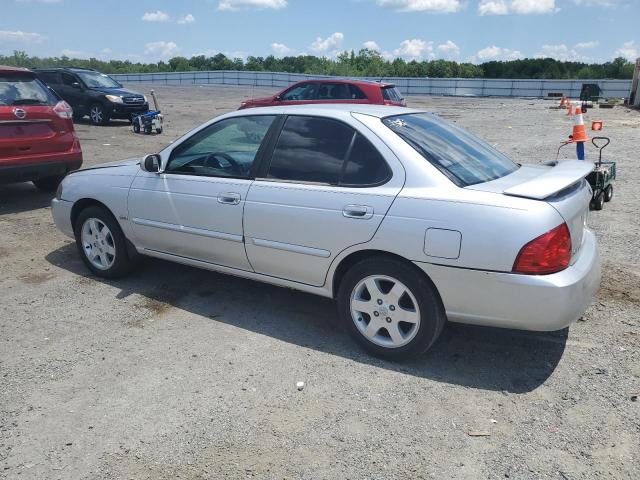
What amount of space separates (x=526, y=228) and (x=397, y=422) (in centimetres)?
132

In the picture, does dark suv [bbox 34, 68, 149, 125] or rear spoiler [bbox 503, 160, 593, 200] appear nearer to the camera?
rear spoiler [bbox 503, 160, 593, 200]

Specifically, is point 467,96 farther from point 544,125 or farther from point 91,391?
point 91,391

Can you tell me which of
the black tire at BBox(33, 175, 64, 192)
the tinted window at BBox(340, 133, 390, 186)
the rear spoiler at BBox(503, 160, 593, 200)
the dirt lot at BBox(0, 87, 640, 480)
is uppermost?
the tinted window at BBox(340, 133, 390, 186)

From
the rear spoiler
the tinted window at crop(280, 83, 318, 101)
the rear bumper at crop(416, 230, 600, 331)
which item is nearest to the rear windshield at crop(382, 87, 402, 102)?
the tinted window at crop(280, 83, 318, 101)

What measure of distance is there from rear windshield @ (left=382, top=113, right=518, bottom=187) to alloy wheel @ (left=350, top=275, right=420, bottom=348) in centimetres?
80

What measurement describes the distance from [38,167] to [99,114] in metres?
10.8

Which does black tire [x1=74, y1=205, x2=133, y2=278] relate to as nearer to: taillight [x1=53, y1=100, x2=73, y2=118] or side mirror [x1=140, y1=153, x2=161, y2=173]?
side mirror [x1=140, y1=153, x2=161, y2=173]

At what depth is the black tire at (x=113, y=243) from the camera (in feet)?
16.5

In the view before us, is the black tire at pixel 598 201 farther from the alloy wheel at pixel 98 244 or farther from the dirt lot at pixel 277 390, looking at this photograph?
the alloy wheel at pixel 98 244

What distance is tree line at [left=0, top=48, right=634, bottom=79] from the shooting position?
191 ft

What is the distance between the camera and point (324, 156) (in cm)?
394

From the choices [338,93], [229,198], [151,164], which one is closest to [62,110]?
[151,164]

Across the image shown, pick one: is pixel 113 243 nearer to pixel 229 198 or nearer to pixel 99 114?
Answer: pixel 229 198

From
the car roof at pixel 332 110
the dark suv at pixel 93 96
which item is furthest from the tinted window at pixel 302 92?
the car roof at pixel 332 110
